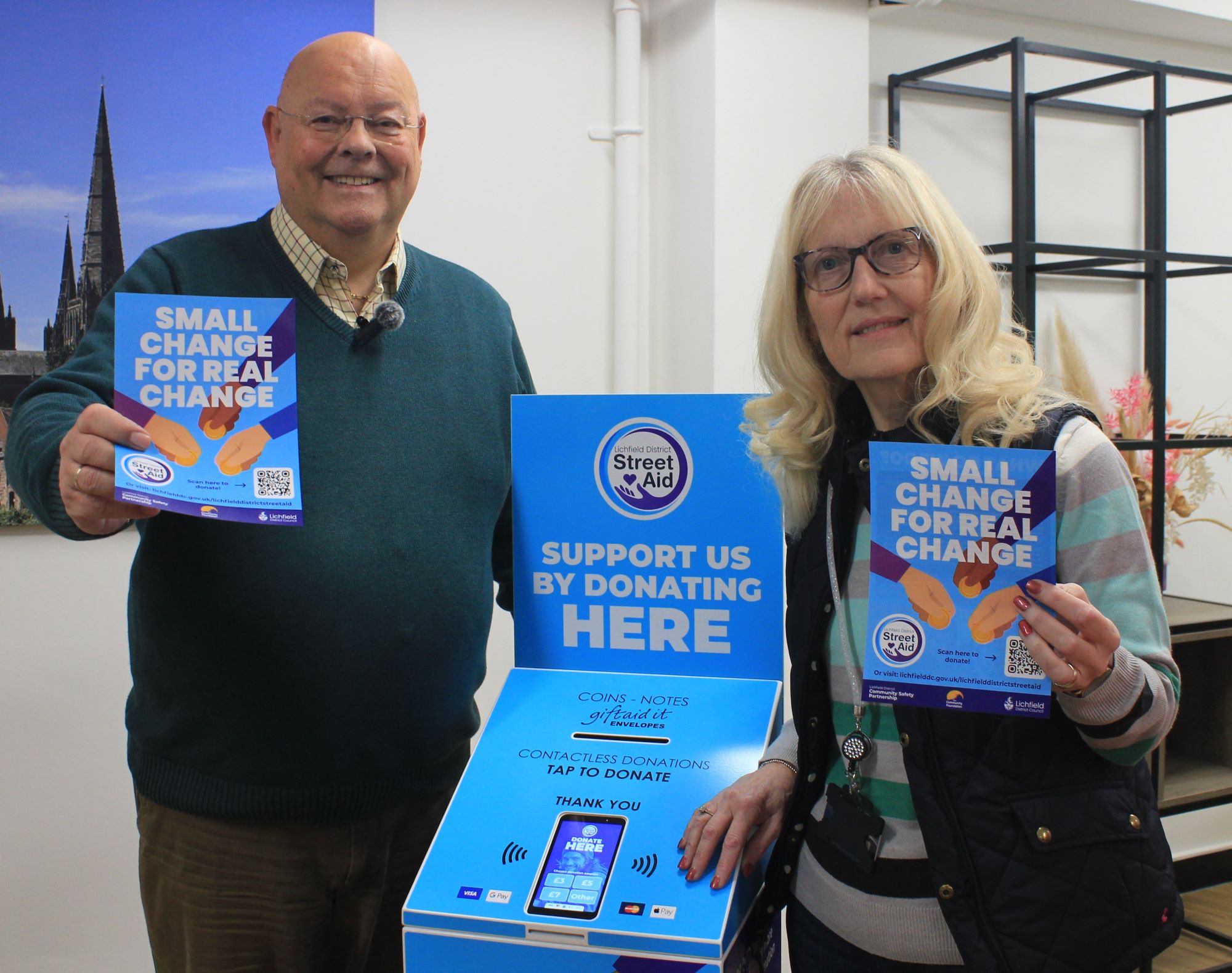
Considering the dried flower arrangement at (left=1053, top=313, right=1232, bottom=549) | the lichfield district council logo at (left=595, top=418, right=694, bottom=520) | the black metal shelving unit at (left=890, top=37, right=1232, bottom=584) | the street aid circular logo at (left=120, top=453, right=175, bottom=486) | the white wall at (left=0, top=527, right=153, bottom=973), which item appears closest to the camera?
the street aid circular logo at (left=120, top=453, right=175, bottom=486)

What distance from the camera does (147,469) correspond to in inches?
41.9

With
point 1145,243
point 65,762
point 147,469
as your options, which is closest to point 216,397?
point 147,469

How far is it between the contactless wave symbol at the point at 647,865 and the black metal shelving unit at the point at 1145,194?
6.67 feet

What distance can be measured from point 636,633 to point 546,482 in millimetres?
246

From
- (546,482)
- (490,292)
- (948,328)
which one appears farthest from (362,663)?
(948,328)

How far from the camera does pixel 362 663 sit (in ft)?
4.61

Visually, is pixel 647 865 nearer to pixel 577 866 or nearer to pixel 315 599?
pixel 577 866

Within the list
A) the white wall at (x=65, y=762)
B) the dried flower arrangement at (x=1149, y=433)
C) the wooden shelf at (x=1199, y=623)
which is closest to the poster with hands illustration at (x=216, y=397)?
the white wall at (x=65, y=762)

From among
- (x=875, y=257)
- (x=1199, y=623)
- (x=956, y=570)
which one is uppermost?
(x=875, y=257)

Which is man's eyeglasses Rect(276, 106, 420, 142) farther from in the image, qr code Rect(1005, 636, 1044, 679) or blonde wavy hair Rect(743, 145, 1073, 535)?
qr code Rect(1005, 636, 1044, 679)

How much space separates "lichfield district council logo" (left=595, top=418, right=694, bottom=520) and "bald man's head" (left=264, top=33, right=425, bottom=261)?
51 centimetres

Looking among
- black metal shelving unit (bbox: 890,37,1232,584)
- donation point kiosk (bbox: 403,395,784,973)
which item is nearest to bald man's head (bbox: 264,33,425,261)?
donation point kiosk (bbox: 403,395,784,973)

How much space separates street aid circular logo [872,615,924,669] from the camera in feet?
3.13

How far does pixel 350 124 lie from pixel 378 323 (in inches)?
11.8
